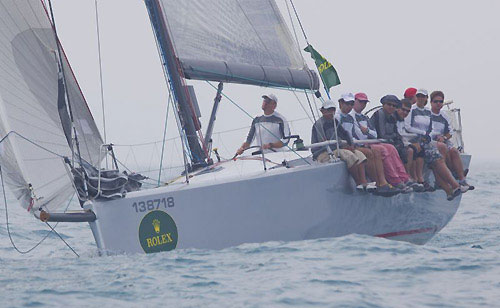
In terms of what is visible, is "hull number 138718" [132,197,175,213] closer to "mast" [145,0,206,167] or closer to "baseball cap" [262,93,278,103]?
"mast" [145,0,206,167]

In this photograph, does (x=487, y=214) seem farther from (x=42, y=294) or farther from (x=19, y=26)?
(x=42, y=294)

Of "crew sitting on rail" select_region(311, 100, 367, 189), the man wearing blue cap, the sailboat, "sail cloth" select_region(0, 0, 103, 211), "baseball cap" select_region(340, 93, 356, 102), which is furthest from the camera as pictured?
the man wearing blue cap

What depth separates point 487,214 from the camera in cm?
1612

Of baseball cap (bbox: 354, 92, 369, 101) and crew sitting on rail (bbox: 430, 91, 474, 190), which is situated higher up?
baseball cap (bbox: 354, 92, 369, 101)

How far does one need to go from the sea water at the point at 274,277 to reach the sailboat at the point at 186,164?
0.82 ft

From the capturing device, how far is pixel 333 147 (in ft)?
32.4

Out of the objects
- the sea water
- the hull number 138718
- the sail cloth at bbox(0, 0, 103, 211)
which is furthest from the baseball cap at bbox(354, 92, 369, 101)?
the sail cloth at bbox(0, 0, 103, 211)

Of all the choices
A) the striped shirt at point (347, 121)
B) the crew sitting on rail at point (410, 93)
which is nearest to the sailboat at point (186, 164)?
the striped shirt at point (347, 121)

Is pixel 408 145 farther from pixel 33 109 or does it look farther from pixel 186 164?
pixel 33 109

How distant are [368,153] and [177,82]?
8.17 feet

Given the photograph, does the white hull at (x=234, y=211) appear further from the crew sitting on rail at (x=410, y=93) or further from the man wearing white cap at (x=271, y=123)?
the crew sitting on rail at (x=410, y=93)

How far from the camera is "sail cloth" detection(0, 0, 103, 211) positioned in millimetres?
8641

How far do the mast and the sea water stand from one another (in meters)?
2.02

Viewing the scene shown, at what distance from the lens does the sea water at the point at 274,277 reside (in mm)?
6570
